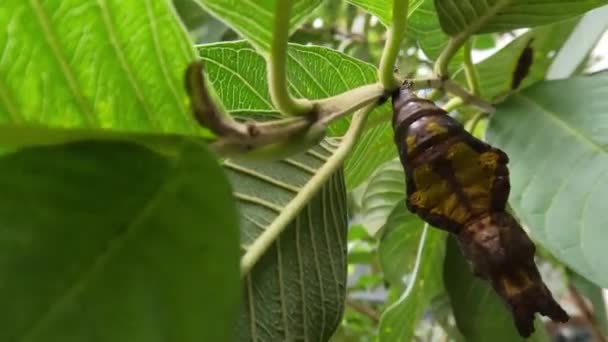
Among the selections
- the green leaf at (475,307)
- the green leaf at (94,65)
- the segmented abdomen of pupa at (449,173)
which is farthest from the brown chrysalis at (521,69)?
the green leaf at (94,65)

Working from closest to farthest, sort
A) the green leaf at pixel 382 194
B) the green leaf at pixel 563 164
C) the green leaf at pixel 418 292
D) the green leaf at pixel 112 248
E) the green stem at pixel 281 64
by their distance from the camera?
the green leaf at pixel 112 248
the green stem at pixel 281 64
the green leaf at pixel 563 164
the green leaf at pixel 418 292
the green leaf at pixel 382 194

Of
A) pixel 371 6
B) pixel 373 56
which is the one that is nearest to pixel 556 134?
pixel 371 6

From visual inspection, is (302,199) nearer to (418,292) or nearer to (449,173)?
(449,173)

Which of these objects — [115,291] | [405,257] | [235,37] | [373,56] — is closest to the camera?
[115,291]

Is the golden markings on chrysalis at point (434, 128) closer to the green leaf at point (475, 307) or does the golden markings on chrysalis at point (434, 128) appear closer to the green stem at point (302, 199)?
the green stem at point (302, 199)

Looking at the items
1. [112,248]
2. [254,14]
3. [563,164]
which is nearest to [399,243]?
[563,164]

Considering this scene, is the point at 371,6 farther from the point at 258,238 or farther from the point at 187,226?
the point at 187,226

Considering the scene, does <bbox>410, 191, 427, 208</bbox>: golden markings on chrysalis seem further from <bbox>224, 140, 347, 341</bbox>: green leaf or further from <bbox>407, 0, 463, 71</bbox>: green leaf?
<bbox>407, 0, 463, 71</bbox>: green leaf
